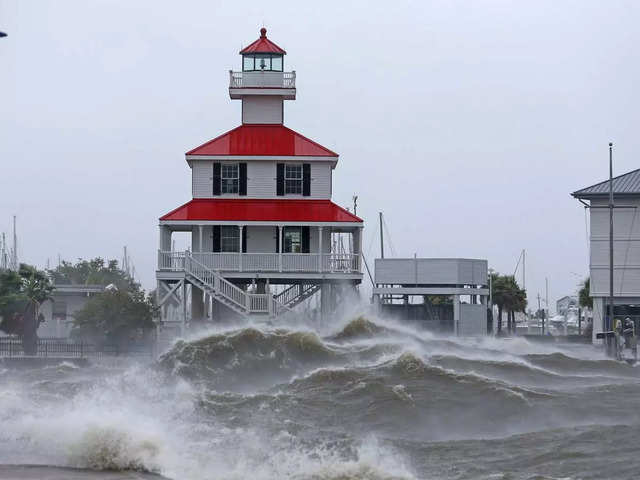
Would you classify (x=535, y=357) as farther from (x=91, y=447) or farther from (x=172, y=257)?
(x=91, y=447)

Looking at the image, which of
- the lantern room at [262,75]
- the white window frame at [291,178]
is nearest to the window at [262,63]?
the lantern room at [262,75]

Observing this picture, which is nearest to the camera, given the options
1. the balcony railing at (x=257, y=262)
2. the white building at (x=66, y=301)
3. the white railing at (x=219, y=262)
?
the balcony railing at (x=257, y=262)

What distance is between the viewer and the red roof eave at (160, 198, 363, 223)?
4978 cm

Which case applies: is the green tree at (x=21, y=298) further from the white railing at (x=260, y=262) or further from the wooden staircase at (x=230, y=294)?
the white railing at (x=260, y=262)

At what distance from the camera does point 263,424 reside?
25.8 meters

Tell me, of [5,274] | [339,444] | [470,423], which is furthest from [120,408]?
[5,274]

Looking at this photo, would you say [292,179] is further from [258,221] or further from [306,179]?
[258,221]

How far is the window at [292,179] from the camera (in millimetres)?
51500

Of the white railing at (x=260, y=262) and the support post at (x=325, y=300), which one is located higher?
the white railing at (x=260, y=262)

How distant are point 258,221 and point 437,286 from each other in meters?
13.2

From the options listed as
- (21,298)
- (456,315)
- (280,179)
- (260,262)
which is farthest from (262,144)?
(21,298)

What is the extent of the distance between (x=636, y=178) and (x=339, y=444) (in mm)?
45340

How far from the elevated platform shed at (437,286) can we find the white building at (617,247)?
7.28 meters

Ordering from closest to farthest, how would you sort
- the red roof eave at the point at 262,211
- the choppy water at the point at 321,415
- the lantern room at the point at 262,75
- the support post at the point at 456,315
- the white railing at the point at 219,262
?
1. the choppy water at the point at 321,415
2. the white railing at the point at 219,262
3. the red roof eave at the point at 262,211
4. the lantern room at the point at 262,75
5. the support post at the point at 456,315
